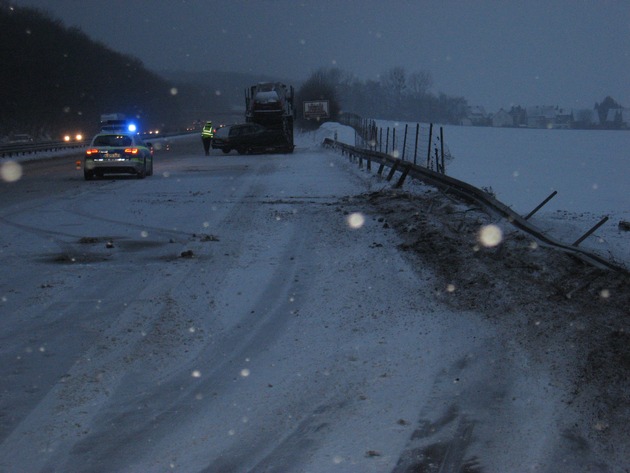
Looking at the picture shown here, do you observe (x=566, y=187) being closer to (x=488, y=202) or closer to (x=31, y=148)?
(x=488, y=202)

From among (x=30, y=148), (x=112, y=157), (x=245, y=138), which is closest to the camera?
(x=112, y=157)

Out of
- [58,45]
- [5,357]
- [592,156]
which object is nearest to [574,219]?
[5,357]

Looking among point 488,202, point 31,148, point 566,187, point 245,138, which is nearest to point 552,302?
point 488,202

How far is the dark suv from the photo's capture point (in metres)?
43.2

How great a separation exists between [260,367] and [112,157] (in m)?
19.1

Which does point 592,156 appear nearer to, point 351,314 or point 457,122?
point 351,314

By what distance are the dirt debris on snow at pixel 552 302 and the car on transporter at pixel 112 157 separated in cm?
1390

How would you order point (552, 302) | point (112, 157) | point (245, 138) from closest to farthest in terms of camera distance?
point (552, 302), point (112, 157), point (245, 138)

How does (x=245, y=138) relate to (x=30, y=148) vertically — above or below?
above

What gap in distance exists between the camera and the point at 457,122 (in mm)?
192625

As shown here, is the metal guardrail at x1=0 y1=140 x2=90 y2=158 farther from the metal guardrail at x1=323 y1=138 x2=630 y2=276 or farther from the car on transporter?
the metal guardrail at x1=323 y1=138 x2=630 y2=276

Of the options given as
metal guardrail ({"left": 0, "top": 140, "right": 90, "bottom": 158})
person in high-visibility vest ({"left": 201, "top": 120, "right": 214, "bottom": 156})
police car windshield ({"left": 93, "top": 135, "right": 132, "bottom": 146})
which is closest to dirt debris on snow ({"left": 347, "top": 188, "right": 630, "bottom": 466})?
police car windshield ({"left": 93, "top": 135, "right": 132, "bottom": 146})

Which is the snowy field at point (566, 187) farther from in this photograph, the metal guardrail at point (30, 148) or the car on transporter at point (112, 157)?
the metal guardrail at point (30, 148)

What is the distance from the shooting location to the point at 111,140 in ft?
78.0
